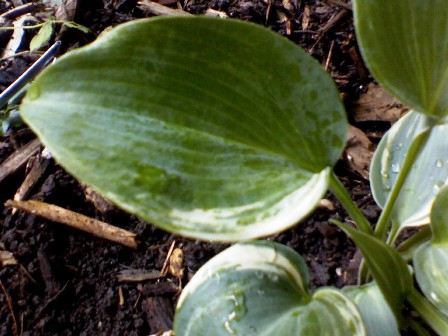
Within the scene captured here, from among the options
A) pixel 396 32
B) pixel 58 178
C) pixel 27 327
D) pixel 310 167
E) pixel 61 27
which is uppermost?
pixel 396 32

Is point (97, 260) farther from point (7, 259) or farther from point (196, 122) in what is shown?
point (196, 122)

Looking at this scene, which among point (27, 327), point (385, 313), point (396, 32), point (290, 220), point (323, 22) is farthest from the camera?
point (323, 22)

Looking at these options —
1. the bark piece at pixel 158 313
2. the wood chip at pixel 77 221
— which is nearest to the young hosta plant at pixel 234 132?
the bark piece at pixel 158 313

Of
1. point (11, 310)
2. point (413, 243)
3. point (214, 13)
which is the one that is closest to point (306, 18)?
point (214, 13)

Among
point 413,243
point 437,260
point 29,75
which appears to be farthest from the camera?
point 29,75

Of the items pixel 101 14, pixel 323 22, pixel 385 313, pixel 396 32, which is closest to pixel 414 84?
pixel 396 32

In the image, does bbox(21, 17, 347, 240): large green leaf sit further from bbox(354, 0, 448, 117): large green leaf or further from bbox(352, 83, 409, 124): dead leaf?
bbox(352, 83, 409, 124): dead leaf

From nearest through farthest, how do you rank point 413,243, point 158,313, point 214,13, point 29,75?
point 413,243 → point 158,313 → point 29,75 → point 214,13

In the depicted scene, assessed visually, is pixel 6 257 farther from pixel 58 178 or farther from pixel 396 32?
pixel 396 32
